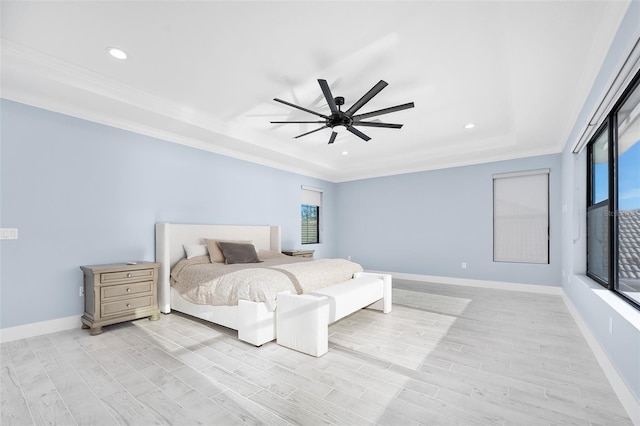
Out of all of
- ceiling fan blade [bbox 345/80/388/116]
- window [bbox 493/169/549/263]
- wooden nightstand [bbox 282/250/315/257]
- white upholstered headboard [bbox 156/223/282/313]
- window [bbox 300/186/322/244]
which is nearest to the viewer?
ceiling fan blade [bbox 345/80/388/116]

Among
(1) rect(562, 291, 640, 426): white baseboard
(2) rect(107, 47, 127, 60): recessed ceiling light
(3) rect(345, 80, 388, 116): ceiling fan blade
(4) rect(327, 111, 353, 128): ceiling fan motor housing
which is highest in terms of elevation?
(2) rect(107, 47, 127, 60): recessed ceiling light

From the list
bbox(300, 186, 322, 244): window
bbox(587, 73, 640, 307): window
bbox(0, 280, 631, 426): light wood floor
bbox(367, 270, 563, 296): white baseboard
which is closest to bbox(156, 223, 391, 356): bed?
bbox(0, 280, 631, 426): light wood floor

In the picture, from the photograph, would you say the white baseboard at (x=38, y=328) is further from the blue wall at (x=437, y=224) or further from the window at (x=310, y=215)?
the blue wall at (x=437, y=224)

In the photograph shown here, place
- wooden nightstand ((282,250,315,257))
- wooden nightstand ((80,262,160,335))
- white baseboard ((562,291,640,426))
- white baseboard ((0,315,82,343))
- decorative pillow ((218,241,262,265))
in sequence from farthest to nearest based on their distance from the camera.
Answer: wooden nightstand ((282,250,315,257)), decorative pillow ((218,241,262,265)), wooden nightstand ((80,262,160,335)), white baseboard ((0,315,82,343)), white baseboard ((562,291,640,426))

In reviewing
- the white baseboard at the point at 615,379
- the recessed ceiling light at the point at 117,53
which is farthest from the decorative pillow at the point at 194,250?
the white baseboard at the point at 615,379

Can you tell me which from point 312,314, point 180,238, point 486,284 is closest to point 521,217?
point 486,284

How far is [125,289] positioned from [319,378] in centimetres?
250

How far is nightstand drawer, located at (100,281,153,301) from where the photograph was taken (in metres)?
3.16

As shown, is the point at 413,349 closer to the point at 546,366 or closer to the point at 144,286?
the point at 546,366

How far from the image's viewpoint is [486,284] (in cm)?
551

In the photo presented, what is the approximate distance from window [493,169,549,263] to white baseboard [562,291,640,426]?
2247mm

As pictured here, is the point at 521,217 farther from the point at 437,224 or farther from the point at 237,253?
the point at 237,253

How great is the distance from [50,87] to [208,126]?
5.26ft

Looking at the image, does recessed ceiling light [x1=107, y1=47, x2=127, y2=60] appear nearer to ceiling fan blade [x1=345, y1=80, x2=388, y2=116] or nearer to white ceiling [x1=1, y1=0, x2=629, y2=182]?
white ceiling [x1=1, y1=0, x2=629, y2=182]
